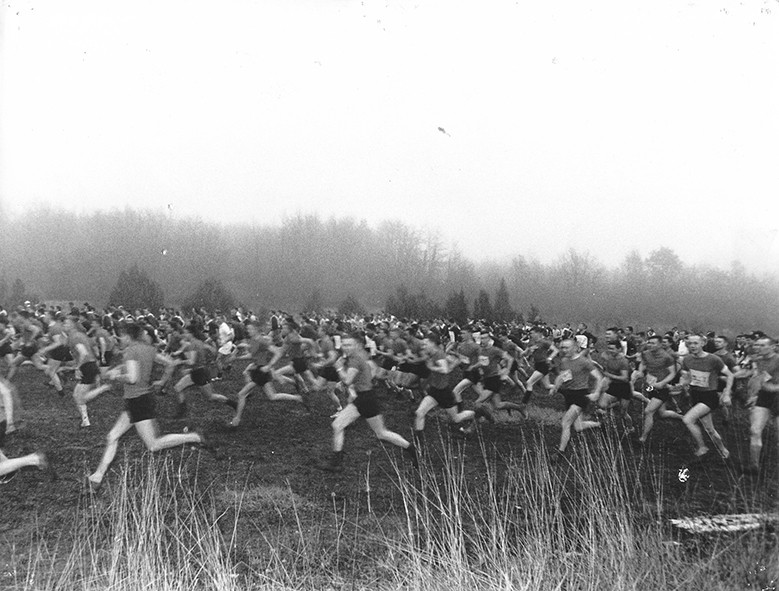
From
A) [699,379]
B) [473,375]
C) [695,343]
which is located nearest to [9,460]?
[473,375]

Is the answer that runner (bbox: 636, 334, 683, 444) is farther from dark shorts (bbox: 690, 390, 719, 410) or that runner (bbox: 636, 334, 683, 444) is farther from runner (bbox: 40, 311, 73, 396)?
runner (bbox: 40, 311, 73, 396)

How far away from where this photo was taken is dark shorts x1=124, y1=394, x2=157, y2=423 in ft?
16.9

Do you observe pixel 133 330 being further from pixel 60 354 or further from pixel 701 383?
pixel 701 383

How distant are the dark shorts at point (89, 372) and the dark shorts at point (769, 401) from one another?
217 inches

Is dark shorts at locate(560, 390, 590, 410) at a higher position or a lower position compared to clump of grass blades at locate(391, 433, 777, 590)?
higher

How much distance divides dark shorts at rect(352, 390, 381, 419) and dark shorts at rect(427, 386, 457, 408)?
3.31 feet

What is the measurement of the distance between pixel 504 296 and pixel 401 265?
978mm

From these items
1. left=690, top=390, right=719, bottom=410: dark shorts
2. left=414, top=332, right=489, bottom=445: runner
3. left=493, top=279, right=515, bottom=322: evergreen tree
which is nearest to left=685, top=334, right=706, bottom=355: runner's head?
left=690, top=390, right=719, bottom=410: dark shorts

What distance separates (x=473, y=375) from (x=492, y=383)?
27cm

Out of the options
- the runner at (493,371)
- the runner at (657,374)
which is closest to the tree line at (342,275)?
the runner at (493,371)

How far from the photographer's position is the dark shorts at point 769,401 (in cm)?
490

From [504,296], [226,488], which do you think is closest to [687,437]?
[504,296]

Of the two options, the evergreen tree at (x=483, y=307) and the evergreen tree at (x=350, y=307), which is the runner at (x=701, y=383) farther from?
the evergreen tree at (x=350, y=307)

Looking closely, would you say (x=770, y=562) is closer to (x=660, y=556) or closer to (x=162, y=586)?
(x=660, y=556)
